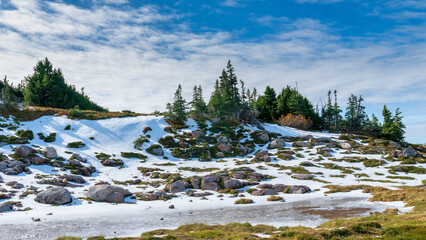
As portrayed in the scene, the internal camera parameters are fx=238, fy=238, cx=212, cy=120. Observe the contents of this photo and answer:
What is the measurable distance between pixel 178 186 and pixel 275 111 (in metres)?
64.7

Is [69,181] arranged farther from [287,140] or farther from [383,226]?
[287,140]

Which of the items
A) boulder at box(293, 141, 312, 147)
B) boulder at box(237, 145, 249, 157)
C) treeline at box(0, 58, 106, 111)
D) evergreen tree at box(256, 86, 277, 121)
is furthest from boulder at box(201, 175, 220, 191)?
evergreen tree at box(256, 86, 277, 121)

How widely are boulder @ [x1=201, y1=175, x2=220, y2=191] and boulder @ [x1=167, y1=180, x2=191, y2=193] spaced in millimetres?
2140

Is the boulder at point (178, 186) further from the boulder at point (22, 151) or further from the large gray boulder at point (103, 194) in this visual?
the boulder at point (22, 151)

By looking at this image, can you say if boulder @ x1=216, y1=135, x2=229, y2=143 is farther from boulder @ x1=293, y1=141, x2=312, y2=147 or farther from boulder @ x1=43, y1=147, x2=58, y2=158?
boulder @ x1=43, y1=147, x2=58, y2=158

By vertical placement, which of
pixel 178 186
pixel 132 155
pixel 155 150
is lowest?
pixel 178 186

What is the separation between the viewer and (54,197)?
22641mm

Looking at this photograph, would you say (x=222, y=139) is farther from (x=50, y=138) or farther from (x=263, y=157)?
(x=50, y=138)

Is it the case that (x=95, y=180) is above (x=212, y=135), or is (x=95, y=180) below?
below

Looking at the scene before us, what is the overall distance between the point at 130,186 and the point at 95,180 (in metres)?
5.29

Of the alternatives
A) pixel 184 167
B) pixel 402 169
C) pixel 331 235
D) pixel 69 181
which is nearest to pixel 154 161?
pixel 184 167

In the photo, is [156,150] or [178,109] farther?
[178,109]

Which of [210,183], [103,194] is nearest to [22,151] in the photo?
[103,194]

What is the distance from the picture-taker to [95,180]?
31.8m
